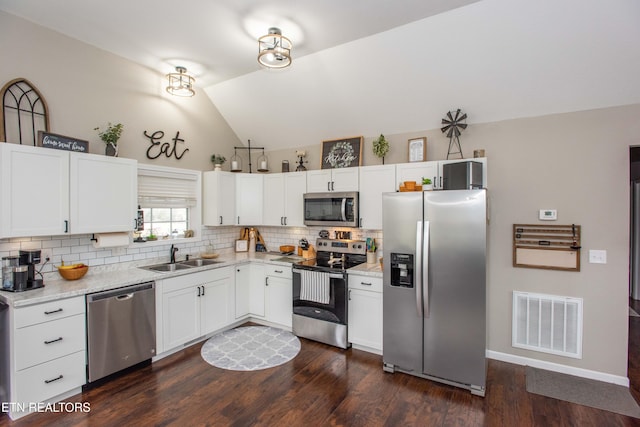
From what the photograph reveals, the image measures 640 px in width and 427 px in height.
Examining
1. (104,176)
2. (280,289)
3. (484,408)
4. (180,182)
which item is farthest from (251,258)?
(484,408)

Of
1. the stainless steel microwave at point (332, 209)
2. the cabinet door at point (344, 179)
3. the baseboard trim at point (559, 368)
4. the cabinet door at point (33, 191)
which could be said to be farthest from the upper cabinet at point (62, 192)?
the baseboard trim at point (559, 368)

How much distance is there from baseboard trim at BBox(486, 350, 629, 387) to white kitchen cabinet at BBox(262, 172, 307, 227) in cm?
290

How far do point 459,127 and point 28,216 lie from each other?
171 inches

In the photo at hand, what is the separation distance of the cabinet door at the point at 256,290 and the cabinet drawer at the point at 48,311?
82.4 inches

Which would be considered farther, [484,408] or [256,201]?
[256,201]

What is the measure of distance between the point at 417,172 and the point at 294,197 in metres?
1.82

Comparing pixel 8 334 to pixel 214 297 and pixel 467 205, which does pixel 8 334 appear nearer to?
pixel 214 297

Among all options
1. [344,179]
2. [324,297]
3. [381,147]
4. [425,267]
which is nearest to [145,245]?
[324,297]

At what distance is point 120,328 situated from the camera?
3111 mm

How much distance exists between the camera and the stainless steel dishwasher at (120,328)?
2.92m

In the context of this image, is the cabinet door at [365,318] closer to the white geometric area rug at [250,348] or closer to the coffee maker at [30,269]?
the white geometric area rug at [250,348]

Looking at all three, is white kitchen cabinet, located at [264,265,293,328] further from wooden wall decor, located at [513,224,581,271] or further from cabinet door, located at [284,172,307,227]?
wooden wall decor, located at [513,224,581,271]

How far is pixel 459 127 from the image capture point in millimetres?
3670

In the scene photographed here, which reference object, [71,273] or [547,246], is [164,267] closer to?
[71,273]
